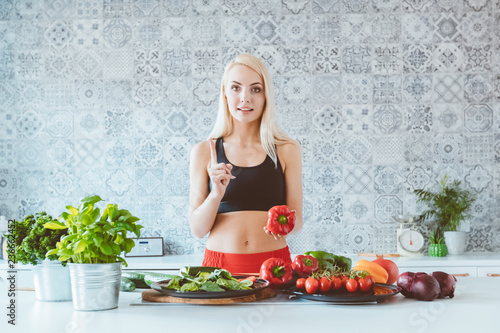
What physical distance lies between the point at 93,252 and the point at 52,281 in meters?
0.19

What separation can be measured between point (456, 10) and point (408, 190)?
1252 millimetres

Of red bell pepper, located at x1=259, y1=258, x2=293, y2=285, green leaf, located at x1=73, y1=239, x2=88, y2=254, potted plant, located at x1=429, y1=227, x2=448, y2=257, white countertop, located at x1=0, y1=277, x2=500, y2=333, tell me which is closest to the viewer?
white countertop, located at x1=0, y1=277, x2=500, y2=333

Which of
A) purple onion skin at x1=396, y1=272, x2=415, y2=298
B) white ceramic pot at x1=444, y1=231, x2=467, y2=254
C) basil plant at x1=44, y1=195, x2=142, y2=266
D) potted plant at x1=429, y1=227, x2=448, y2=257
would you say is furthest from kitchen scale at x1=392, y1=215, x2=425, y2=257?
basil plant at x1=44, y1=195, x2=142, y2=266

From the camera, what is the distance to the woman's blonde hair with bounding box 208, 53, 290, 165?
6.63ft

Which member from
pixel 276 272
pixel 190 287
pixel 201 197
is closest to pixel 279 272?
pixel 276 272

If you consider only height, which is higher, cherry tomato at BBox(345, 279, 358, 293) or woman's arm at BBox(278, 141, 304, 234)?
woman's arm at BBox(278, 141, 304, 234)

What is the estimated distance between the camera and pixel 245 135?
Answer: 7.11 feet

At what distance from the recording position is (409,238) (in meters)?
3.50

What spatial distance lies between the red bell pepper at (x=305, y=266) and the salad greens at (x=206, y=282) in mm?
153

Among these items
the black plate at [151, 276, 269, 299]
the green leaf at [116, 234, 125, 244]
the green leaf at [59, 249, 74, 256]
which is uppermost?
the green leaf at [116, 234, 125, 244]

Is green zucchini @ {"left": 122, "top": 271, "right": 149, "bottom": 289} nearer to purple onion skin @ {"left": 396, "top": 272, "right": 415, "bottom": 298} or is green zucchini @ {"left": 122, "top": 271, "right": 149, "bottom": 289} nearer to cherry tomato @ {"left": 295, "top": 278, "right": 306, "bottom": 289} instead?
cherry tomato @ {"left": 295, "top": 278, "right": 306, "bottom": 289}

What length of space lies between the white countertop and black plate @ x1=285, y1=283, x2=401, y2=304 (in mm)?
14

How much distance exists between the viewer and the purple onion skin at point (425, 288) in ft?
4.39

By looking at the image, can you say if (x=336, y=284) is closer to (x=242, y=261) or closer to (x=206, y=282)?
(x=206, y=282)
